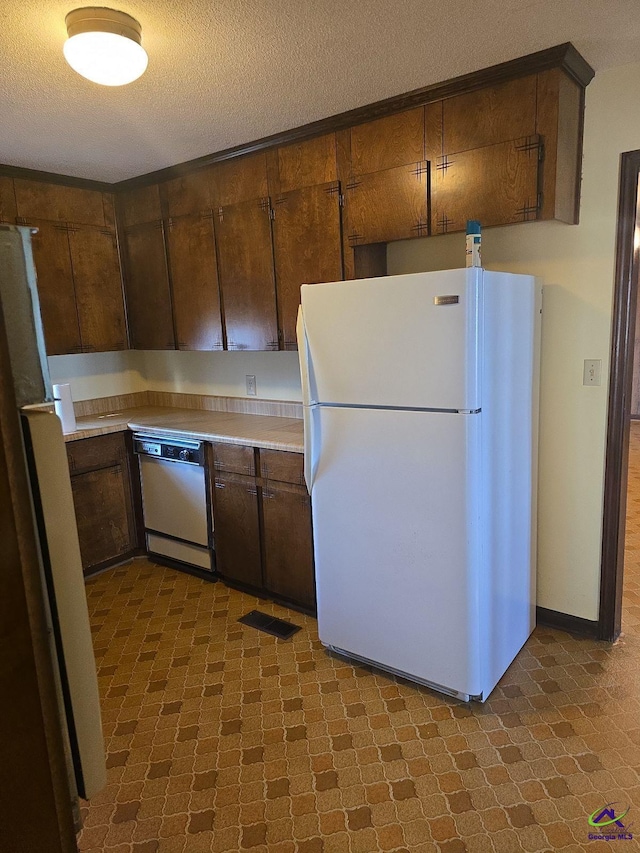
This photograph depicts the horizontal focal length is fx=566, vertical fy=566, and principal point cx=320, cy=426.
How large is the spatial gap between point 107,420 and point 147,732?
2.07 m

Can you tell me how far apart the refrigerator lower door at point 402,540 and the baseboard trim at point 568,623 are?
73 centimetres

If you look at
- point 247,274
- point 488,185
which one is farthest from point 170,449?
point 488,185

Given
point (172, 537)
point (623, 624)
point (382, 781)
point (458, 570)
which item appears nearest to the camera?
point (382, 781)

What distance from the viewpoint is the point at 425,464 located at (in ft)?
6.79

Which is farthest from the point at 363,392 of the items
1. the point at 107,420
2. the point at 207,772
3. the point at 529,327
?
the point at 107,420

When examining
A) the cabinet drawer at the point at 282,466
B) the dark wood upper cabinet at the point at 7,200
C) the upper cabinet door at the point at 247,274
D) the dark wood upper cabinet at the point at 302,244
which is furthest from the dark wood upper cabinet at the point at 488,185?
the dark wood upper cabinet at the point at 7,200

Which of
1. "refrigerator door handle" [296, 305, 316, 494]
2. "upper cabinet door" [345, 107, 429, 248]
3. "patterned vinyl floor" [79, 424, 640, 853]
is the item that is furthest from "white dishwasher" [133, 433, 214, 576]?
"upper cabinet door" [345, 107, 429, 248]

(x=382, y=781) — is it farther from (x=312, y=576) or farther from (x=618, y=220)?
(x=618, y=220)

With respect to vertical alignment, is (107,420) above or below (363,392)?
below

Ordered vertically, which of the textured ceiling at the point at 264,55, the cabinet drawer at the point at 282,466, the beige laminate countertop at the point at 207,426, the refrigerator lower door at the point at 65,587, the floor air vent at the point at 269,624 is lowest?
the floor air vent at the point at 269,624

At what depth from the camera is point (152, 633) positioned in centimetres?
281

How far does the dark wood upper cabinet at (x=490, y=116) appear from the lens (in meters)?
2.15

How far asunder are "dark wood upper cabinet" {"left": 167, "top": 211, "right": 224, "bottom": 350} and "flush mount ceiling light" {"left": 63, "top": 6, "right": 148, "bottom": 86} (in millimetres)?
1452

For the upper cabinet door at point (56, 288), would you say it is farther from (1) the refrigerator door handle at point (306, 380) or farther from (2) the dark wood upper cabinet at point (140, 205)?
(1) the refrigerator door handle at point (306, 380)
